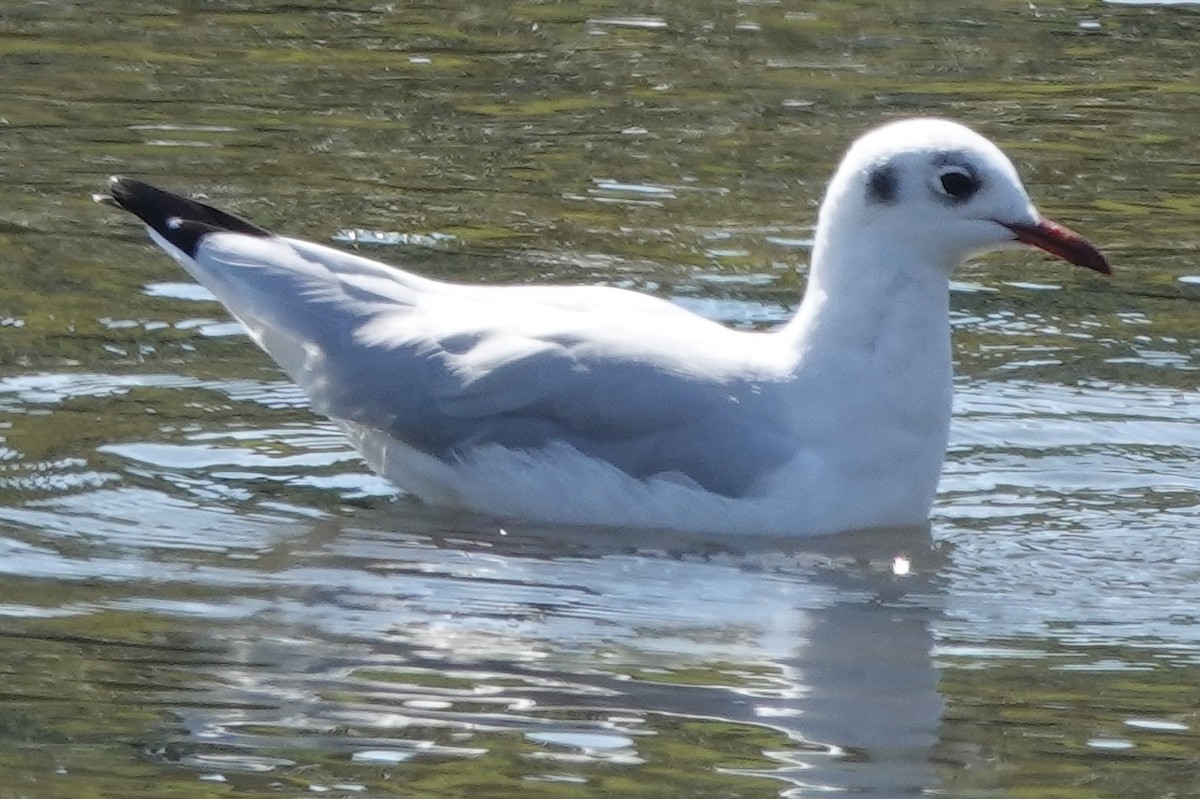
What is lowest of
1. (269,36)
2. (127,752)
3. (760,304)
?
(127,752)

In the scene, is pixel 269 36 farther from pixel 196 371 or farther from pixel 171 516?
pixel 171 516

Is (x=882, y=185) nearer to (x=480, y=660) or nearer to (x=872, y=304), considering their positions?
(x=872, y=304)

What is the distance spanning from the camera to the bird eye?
283 inches

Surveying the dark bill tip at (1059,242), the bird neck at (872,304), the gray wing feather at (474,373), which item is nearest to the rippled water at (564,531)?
the gray wing feather at (474,373)

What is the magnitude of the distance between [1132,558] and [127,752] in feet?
9.89

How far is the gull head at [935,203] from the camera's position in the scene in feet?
23.5

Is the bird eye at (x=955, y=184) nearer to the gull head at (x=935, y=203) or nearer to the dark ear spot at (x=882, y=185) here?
the gull head at (x=935, y=203)

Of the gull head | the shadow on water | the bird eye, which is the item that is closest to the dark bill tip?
the gull head

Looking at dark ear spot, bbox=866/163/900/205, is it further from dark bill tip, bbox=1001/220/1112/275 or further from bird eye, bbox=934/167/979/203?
dark bill tip, bbox=1001/220/1112/275

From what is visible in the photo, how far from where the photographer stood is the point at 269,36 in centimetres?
1249

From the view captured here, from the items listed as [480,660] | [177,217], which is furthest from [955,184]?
[177,217]

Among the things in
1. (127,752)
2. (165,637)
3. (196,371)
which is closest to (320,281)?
(196,371)

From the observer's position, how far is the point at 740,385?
23.7 feet

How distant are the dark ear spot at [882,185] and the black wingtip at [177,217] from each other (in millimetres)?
2004
